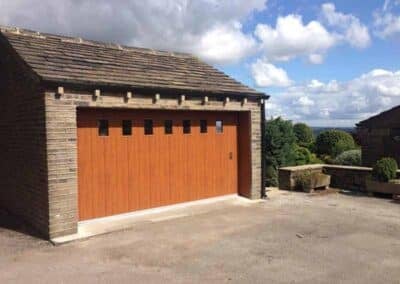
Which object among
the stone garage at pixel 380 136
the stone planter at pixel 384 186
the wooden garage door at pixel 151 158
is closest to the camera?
the wooden garage door at pixel 151 158

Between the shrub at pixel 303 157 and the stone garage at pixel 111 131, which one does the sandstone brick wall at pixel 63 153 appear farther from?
the shrub at pixel 303 157

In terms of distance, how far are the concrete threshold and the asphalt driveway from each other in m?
0.23

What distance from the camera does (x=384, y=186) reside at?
1148 centimetres

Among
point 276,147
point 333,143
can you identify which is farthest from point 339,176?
point 333,143

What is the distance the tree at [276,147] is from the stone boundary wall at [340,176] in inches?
82.4

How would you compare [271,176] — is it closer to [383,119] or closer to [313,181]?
[313,181]

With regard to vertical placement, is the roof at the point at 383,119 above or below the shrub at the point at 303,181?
above

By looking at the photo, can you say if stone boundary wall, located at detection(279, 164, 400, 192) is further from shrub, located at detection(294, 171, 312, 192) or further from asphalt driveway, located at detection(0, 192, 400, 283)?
asphalt driveway, located at detection(0, 192, 400, 283)

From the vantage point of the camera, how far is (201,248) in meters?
6.95

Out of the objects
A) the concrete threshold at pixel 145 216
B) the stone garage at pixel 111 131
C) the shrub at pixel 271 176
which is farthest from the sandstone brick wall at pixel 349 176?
the concrete threshold at pixel 145 216

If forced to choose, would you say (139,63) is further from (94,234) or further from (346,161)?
(346,161)

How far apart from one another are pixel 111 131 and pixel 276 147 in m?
8.54

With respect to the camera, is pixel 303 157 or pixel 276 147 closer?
pixel 276 147

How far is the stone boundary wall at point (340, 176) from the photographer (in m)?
12.6
